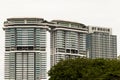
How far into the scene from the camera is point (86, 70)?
111562 millimetres

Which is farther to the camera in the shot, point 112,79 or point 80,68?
point 80,68

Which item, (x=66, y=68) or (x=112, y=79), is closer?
(x=112, y=79)

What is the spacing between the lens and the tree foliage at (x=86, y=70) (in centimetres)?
10774

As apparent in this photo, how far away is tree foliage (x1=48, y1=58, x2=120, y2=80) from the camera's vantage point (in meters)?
108

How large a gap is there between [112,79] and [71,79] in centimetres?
1127

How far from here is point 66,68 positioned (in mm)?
115562

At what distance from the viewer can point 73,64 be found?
378 feet

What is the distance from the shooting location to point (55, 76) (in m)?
118

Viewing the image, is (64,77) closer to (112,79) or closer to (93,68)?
(93,68)

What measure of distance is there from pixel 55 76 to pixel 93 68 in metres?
10.0

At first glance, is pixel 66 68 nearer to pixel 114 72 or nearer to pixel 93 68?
pixel 93 68

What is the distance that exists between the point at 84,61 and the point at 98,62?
3175mm

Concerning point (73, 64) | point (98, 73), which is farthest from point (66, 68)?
point (98, 73)

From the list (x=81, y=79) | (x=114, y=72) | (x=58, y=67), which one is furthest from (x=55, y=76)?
(x=114, y=72)
